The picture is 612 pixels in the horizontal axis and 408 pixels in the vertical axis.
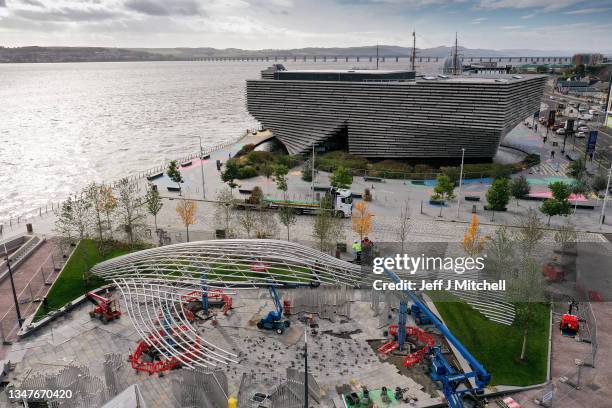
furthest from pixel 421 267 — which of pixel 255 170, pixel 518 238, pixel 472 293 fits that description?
pixel 255 170

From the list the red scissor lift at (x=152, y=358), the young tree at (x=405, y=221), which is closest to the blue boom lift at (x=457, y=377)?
the red scissor lift at (x=152, y=358)

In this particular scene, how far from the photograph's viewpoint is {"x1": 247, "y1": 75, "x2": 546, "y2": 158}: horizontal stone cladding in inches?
2136

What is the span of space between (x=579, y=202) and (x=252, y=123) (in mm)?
83557

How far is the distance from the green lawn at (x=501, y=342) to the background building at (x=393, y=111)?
104 feet

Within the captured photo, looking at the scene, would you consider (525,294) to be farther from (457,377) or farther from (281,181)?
(281,181)

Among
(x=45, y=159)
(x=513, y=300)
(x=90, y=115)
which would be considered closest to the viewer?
(x=513, y=300)

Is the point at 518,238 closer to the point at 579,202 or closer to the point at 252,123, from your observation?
the point at 579,202

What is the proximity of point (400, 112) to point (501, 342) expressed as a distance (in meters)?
38.1

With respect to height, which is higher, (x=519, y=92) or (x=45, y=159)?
(x=519, y=92)

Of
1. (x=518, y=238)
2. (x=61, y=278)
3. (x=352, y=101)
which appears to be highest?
(x=352, y=101)

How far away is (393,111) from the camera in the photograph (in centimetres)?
5850

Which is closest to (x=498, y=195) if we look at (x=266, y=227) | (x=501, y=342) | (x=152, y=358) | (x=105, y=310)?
(x=501, y=342)

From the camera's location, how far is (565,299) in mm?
29000

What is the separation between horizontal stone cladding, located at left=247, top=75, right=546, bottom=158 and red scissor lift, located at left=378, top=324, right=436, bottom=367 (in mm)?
35853
